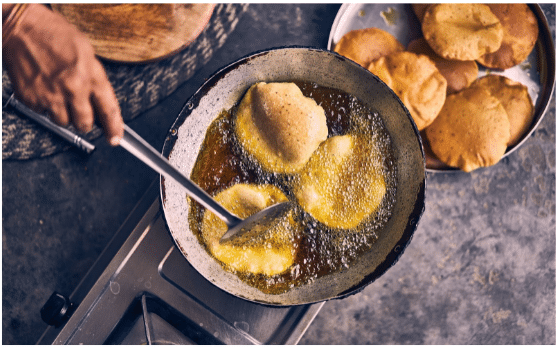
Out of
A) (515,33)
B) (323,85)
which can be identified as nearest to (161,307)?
(323,85)

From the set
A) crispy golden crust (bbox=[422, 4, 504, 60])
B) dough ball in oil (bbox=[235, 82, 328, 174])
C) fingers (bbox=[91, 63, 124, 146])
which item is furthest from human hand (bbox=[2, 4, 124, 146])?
crispy golden crust (bbox=[422, 4, 504, 60])

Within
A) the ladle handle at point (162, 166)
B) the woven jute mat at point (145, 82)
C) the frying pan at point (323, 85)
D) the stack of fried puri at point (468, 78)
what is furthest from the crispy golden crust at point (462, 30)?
the ladle handle at point (162, 166)

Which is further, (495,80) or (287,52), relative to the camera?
(495,80)

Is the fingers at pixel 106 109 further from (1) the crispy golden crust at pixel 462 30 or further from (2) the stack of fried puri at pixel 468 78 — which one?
(1) the crispy golden crust at pixel 462 30

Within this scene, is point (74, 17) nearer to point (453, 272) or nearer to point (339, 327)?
point (339, 327)

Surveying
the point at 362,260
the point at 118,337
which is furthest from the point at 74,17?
the point at 362,260

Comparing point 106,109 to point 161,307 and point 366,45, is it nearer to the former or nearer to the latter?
point 161,307
